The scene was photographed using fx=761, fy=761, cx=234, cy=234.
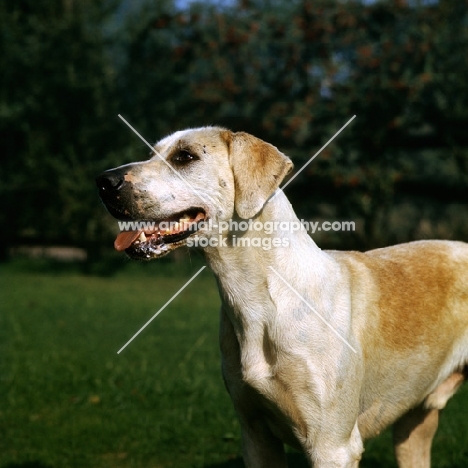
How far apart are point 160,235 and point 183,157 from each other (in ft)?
1.35

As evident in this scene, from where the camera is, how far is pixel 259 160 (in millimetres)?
3586

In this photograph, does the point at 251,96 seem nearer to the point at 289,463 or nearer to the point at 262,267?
the point at 289,463

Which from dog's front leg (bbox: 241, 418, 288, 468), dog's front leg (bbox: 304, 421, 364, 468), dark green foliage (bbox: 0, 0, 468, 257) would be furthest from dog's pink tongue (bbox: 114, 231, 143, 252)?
dark green foliage (bbox: 0, 0, 468, 257)

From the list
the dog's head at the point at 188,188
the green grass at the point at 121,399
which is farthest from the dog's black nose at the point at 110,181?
the green grass at the point at 121,399

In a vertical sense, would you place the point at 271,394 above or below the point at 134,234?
below

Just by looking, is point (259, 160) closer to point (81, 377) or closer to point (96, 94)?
point (81, 377)

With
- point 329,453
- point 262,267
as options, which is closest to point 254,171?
point 262,267

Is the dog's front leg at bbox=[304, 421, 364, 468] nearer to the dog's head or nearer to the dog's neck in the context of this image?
the dog's neck

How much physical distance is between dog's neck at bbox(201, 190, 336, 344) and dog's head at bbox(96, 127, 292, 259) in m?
0.14

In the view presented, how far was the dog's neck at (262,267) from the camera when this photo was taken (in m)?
3.60

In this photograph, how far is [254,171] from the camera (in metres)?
3.57

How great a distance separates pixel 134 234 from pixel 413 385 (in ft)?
5.54

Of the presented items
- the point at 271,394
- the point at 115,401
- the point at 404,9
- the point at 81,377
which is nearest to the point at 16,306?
the point at 81,377

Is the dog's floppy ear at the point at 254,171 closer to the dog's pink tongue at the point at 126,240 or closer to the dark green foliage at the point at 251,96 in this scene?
the dog's pink tongue at the point at 126,240
